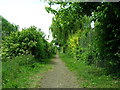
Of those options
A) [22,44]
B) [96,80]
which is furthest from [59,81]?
[22,44]

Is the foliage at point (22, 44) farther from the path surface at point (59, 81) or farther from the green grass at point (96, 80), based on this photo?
the green grass at point (96, 80)

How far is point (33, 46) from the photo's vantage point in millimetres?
19047

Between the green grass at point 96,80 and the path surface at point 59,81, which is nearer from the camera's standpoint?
the green grass at point 96,80

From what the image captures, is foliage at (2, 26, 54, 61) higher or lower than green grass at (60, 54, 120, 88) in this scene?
higher

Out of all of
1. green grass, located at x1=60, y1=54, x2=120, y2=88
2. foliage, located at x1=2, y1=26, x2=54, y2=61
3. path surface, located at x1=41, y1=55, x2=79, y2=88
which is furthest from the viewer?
foliage, located at x1=2, y1=26, x2=54, y2=61

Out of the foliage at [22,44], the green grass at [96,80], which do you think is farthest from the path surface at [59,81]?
the foliage at [22,44]

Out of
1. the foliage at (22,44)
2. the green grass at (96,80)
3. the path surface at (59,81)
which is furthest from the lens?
the foliage at (22,44)

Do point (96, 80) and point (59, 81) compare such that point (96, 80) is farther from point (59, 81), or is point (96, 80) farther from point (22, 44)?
point (22, 44)

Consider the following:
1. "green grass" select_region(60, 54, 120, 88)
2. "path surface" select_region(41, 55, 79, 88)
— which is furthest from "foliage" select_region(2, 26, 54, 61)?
"green grass" select_region(60, 54, 120, 88)

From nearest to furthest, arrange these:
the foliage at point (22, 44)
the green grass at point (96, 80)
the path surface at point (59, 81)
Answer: the green grass at point (96, 80)
the path surface at point (59, 81)
the foliage at point (22, 44)

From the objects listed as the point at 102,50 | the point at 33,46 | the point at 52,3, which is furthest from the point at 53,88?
the point at 33,46

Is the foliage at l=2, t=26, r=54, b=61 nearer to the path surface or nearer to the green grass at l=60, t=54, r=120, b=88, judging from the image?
the path surface

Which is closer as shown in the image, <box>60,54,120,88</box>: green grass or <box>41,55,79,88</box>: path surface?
<box>60,54,120,88</box>: green grass

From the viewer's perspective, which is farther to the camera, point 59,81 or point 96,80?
point 59,81
